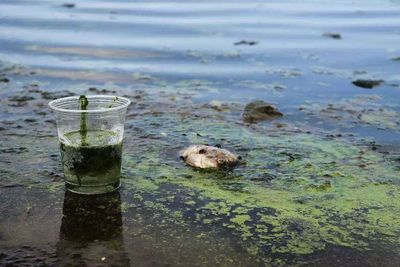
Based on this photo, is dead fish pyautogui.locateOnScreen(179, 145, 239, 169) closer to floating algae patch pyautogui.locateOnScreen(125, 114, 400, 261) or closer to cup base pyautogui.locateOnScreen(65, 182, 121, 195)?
floating algae patch pyautogui.locateOnScreen(125, 114, 400, 261)

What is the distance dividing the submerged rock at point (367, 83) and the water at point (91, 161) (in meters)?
3.91

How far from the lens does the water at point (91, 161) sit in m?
3.38

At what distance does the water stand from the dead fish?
0.62m

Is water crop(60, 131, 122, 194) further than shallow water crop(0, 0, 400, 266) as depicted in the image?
Yes

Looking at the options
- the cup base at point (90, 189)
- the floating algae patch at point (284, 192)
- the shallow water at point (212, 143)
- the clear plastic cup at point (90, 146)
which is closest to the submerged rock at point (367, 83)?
the shallow water at point (212, 143)

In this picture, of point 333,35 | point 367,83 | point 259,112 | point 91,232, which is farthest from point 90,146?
point 333,35

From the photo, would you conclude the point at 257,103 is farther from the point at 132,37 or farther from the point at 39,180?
the point at 132,37

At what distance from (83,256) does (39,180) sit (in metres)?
1.03

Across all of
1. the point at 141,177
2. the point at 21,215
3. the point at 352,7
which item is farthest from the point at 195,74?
the point at 352,7

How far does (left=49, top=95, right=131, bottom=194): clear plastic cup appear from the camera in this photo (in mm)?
3381

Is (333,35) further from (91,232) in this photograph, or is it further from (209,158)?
(91,232)

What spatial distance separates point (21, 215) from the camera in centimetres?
317

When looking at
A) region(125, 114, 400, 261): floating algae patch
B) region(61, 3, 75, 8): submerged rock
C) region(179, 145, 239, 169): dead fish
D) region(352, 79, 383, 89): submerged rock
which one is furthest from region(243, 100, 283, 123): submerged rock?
region(61, 3, 75, 8): submerged rock

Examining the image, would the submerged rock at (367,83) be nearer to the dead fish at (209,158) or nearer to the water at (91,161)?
the dead fish at (209,158)
